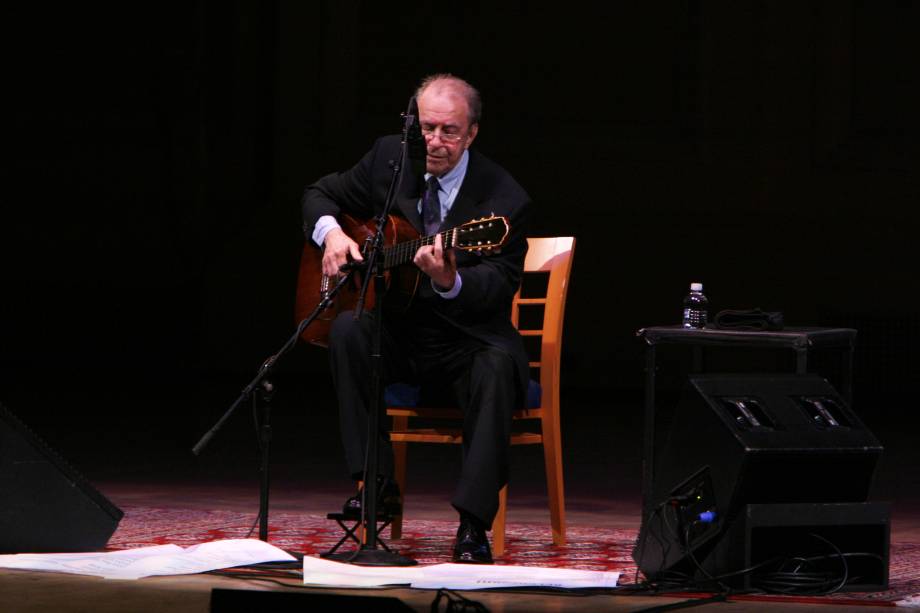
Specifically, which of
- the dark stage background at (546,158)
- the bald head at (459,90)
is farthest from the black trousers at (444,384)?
the dark stage background at (546,158)

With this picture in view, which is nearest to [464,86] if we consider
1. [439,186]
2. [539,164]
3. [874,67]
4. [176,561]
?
[439,186]

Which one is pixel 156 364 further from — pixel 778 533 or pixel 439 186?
pixel 778 533

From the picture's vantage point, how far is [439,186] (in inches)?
156

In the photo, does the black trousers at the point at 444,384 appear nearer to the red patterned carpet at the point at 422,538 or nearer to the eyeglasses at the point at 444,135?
the red patterned carpet at the point at 422,538

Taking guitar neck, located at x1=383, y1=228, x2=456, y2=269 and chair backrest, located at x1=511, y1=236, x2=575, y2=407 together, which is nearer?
guitar neck, located at x1=383, y1=228, x2=456, y2=269

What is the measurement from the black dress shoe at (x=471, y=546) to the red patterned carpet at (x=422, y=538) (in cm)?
8

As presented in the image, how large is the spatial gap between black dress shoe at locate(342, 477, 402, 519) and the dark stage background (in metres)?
4.67

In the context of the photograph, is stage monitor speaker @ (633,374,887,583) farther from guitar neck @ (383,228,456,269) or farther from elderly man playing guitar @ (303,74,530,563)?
guitar neck @ (383,228,456,269)

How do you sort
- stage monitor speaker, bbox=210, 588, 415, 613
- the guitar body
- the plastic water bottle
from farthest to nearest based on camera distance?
the plastic water bottle < the guitar body < stage monitor speaker, bbox=210, 588, 415, 613

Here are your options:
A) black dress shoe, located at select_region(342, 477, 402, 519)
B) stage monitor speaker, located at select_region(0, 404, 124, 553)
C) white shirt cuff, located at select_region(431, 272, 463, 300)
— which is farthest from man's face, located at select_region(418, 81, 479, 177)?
stage monitor speaker, located at select_region(0, 404, 124, 553)

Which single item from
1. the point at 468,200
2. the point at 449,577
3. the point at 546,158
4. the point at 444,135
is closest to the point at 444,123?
the point at 444,135

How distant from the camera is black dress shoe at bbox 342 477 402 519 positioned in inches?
141

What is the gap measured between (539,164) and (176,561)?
568cm

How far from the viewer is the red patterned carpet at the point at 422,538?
143 inches
